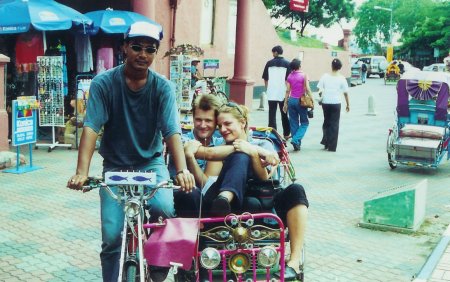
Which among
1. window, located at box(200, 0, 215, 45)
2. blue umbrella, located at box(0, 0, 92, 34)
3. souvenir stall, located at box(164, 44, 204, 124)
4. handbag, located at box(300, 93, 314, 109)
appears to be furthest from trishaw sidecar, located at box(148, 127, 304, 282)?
window, located at box(200, 0, 215, 45)

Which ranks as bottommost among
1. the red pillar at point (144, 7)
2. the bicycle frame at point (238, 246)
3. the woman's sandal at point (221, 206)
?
the bicycle frame at point (238, 246)

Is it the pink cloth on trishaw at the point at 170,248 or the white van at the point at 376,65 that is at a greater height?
the white van at the point at 376,65

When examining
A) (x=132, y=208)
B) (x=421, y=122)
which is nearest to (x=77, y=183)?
(x=132, y=208)

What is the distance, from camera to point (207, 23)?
2130 cm

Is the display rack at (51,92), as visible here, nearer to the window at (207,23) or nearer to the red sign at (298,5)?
the window at (207,23)

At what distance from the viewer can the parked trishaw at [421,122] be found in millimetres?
9914

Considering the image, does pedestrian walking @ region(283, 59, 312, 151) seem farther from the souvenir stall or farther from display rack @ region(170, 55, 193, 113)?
display rack @ region(170, 55, 193, 113)

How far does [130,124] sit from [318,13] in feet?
142

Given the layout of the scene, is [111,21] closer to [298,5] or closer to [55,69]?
→ [55,69]

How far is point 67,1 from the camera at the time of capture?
15641 millimetres

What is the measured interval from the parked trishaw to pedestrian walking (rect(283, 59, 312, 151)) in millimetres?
2169

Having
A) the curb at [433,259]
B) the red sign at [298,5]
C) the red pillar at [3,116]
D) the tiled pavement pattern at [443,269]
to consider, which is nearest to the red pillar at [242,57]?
the red sign at [298,5]

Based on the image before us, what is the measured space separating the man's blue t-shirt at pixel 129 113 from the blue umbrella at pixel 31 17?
7.80 metres

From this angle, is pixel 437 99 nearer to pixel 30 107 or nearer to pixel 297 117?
pixel 297 117
